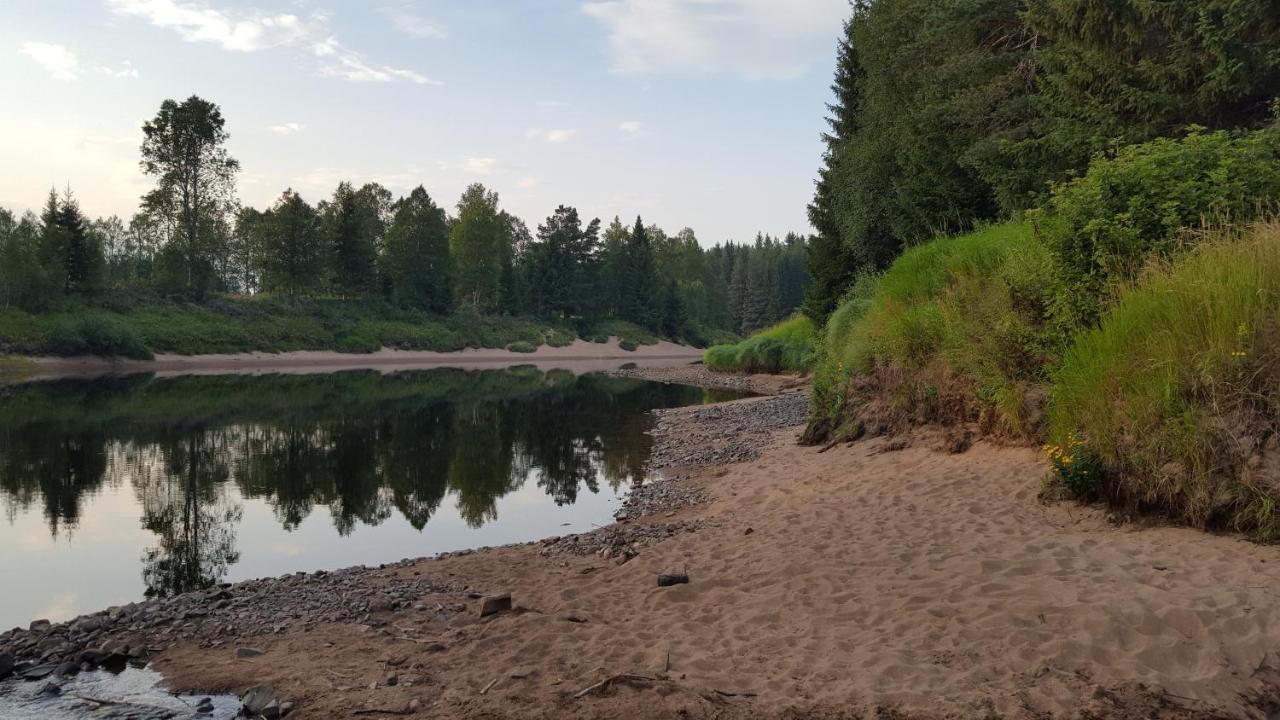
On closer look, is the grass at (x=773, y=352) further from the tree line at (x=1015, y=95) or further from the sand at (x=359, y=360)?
the sand at (x=359, y=360)

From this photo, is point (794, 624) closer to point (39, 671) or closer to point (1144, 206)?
point (39, 671)

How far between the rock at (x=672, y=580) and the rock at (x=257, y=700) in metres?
3.19

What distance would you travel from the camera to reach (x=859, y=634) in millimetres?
5184

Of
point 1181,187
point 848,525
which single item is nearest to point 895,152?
point 1181,187

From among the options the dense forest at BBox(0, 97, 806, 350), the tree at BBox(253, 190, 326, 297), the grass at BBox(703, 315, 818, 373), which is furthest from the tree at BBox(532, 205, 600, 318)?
the grass at BBox(703, 315, 818, 373)

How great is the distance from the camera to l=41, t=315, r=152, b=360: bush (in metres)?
42.2

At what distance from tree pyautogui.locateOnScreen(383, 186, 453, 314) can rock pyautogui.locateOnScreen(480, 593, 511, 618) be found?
222ft

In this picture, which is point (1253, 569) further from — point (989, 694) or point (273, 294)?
point (273, 294)

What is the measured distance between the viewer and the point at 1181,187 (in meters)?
8.08

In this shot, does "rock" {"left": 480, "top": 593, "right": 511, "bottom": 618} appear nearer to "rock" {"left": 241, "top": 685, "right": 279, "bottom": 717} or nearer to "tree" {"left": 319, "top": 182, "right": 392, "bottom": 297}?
"rock" {"left": 241, "top": 685, "right": 279, "bottom": 717}

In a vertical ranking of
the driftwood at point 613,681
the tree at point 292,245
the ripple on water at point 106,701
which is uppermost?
the tree at point 292,245

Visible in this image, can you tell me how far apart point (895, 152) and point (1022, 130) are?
7.64m

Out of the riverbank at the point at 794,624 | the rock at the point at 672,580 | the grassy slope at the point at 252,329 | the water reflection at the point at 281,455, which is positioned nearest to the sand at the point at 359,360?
the grassy slope at the point at 252,329

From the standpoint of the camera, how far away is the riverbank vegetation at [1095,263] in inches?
251
